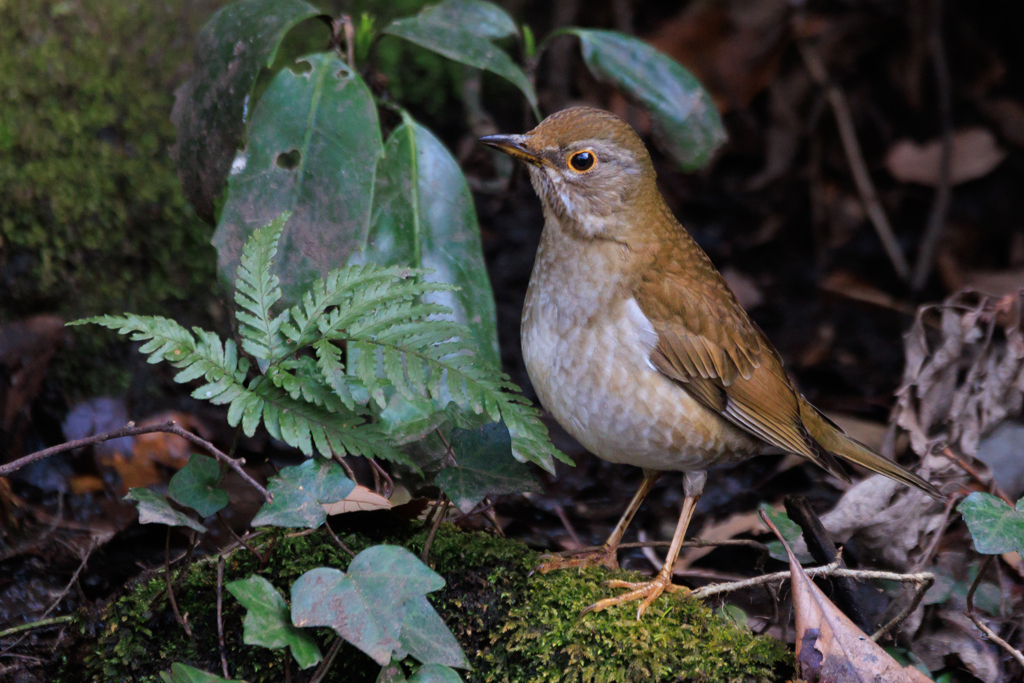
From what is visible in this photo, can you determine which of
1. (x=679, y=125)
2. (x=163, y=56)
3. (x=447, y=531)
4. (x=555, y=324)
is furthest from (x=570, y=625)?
(x=163, y=56)

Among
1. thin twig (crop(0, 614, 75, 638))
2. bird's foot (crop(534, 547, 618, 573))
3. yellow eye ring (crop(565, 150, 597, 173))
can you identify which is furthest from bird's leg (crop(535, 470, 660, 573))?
thin twig (crop(0, 614, 75, 638))

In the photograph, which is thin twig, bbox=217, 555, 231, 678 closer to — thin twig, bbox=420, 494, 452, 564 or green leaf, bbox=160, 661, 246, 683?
green leaf, bbox=160, 661, 246, 683

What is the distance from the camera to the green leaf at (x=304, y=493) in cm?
236

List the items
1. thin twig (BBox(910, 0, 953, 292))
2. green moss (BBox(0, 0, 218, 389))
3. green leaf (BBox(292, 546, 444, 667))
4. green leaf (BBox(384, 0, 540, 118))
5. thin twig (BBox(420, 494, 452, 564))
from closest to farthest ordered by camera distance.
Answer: green leaf (BBox(292, 546, 444, 667)) < thin twig (BBox(420, 494, 452, 564)) < green leaf (BBox(384, 0, 540, 118)) < green moss (BBox(0, 0, 218, 389)) < thin twig (BBox(910, 0, 953, 292))

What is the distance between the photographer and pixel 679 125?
415 cm

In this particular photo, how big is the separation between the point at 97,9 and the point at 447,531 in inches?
128

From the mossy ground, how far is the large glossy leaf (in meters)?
0.98

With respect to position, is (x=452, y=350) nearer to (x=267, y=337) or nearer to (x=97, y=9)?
(x=267, y=337)

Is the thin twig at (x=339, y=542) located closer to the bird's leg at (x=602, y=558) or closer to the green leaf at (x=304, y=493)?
the green leaf at (x=304, y=493)

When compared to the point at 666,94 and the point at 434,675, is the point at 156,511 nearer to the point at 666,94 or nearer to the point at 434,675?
the point at 434,675

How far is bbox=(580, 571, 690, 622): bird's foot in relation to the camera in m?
2.78

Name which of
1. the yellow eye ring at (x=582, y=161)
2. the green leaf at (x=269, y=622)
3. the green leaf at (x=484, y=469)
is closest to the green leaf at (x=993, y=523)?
the green leaf at (x=484, y=469)

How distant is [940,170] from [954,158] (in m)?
0.25

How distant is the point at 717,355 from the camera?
326 cm
